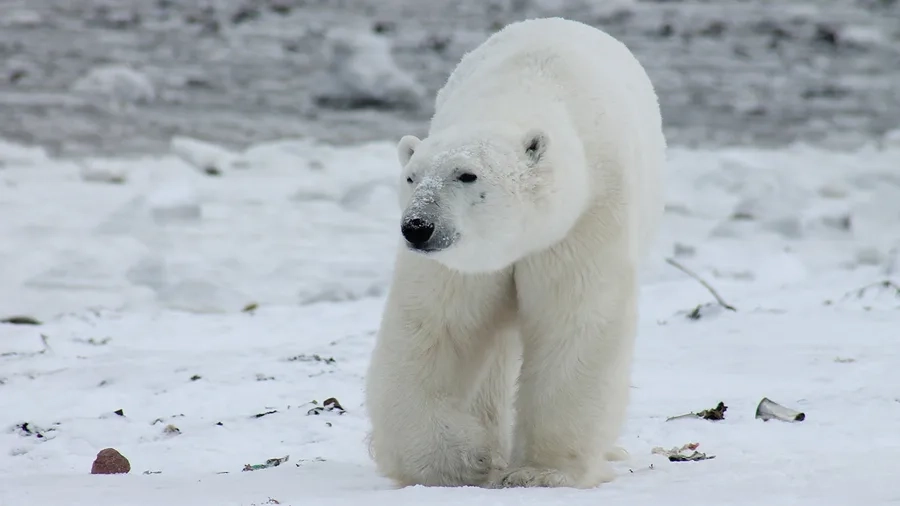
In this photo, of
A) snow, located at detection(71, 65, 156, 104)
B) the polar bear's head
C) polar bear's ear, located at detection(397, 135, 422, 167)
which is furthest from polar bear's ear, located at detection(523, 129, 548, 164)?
snow, located at detection(71, 65, 156, 104)

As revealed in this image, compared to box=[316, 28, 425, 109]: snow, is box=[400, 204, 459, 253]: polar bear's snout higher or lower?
higher

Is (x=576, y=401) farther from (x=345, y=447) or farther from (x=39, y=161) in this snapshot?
(x=39, y=161)

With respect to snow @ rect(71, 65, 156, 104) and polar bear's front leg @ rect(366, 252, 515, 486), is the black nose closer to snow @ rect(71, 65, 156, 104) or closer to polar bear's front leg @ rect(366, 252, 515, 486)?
polar bear's front leg @ rect(366, 252, 515, 486)

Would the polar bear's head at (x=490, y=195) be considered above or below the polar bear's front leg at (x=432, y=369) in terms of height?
above

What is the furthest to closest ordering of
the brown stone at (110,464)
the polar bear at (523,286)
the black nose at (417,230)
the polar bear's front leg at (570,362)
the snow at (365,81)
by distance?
1. the snow at (365,81)
2. the brown stone at (110,464)
3. the polar bear's front leg at (570,362)
4. the polar bear at (523,286)
5. the black nose at (417,230)

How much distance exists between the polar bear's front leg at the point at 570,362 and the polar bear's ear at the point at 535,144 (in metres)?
0.28

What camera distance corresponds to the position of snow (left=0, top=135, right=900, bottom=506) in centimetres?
308

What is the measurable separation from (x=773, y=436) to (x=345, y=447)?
143 centimetres

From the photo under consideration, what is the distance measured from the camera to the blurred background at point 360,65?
13039mm

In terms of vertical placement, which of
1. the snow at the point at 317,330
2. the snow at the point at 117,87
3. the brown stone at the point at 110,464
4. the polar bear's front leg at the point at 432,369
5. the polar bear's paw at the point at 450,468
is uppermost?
the polar bear's front leg at the point at 432,369

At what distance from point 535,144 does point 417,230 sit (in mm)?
438

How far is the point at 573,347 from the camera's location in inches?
124

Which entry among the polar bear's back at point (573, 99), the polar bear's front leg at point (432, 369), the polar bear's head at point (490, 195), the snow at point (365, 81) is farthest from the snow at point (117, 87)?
the polar bear's head at point (490, 195)

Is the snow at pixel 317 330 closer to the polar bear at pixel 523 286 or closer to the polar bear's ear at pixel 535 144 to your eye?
the polar bear at pixel 523 286
